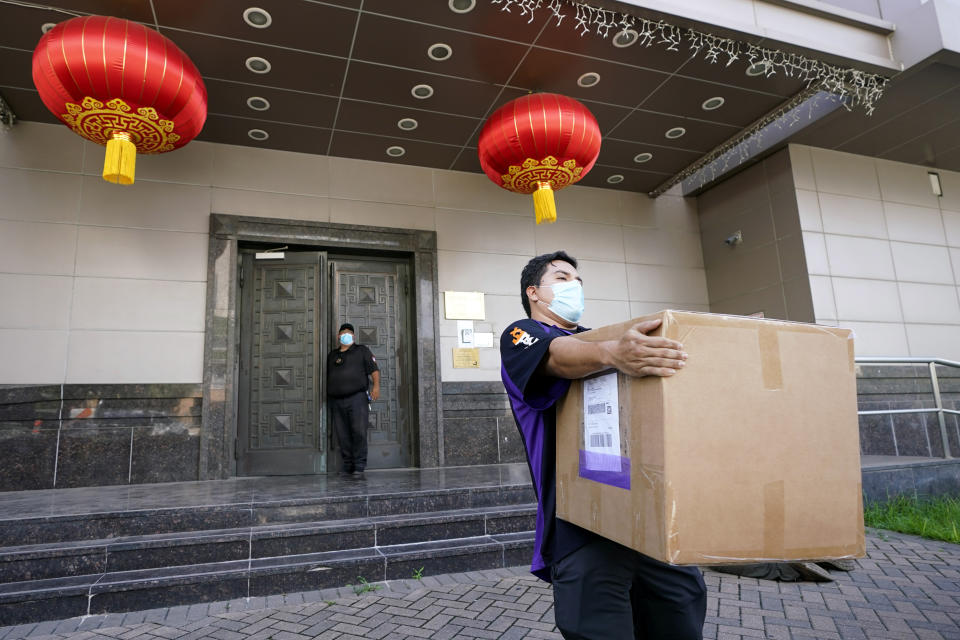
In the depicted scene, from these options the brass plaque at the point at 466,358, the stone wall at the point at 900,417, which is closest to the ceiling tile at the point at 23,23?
the brass plaque at the point at 466,358

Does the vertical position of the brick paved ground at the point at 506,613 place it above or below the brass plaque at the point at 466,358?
below

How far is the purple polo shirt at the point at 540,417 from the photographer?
1.49 metres

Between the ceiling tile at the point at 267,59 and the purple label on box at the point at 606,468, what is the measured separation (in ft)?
15.2

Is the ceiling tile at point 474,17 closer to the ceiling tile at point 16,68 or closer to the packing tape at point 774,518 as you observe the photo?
the ceiling tile at point 16,68

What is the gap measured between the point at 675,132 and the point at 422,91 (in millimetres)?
2915

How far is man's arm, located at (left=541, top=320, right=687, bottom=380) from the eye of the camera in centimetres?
110

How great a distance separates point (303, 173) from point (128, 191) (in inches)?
69.7

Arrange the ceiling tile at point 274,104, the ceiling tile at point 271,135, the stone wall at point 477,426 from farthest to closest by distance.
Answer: the stone wall at point 477,426 → the ceiling tile at point 271,135 → the ceiling tile at point 274,104

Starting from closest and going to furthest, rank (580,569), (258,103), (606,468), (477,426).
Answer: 1. (606,468)
2. (580,569)
3. (258,103)
4. (477,426)

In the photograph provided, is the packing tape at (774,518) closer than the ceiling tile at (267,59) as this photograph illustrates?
Yes

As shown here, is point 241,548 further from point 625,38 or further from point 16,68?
point 625,38

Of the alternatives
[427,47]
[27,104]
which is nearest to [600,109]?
[427,47]

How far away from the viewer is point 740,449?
1115 millimetres

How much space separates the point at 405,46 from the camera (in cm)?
477
